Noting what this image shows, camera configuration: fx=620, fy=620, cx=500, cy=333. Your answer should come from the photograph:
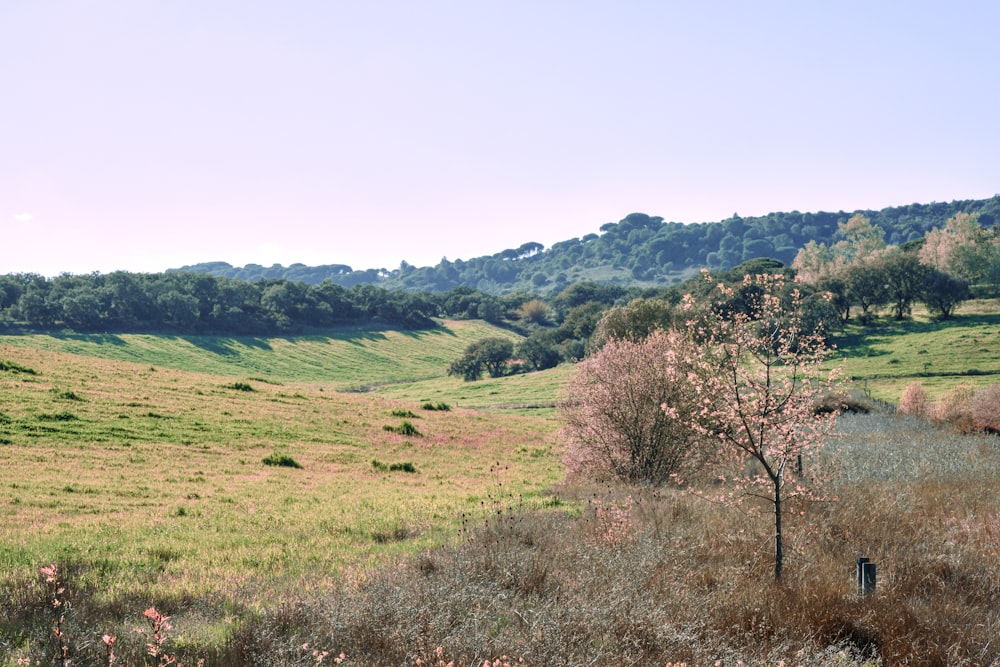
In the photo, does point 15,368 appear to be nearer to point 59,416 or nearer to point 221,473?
point 59,416

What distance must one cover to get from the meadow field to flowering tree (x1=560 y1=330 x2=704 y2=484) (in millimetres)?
1386

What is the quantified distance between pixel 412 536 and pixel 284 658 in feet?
27.1

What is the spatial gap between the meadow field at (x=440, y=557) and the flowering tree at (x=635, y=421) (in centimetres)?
139

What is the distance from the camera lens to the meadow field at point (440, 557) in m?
7.31

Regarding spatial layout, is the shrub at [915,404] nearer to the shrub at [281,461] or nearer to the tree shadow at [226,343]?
the shrub at [281,461]

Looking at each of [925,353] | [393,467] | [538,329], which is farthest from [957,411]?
[538,329]

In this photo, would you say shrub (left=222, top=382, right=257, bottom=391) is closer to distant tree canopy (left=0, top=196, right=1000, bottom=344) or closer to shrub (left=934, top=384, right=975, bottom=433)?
distant tree canopy (left=0, top=196, right=1000, bottom=344)

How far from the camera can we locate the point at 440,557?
35.0ft

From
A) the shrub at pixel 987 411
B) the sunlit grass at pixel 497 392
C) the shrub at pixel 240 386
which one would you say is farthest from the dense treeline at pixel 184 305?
the shrub at pixel 987 411

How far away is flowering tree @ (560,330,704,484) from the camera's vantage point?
18.8m

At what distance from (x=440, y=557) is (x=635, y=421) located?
394 inches

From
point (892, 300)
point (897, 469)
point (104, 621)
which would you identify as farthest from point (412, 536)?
point (892, 300)

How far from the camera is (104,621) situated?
306 inches

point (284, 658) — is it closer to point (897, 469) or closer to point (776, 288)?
point (776, 288)
